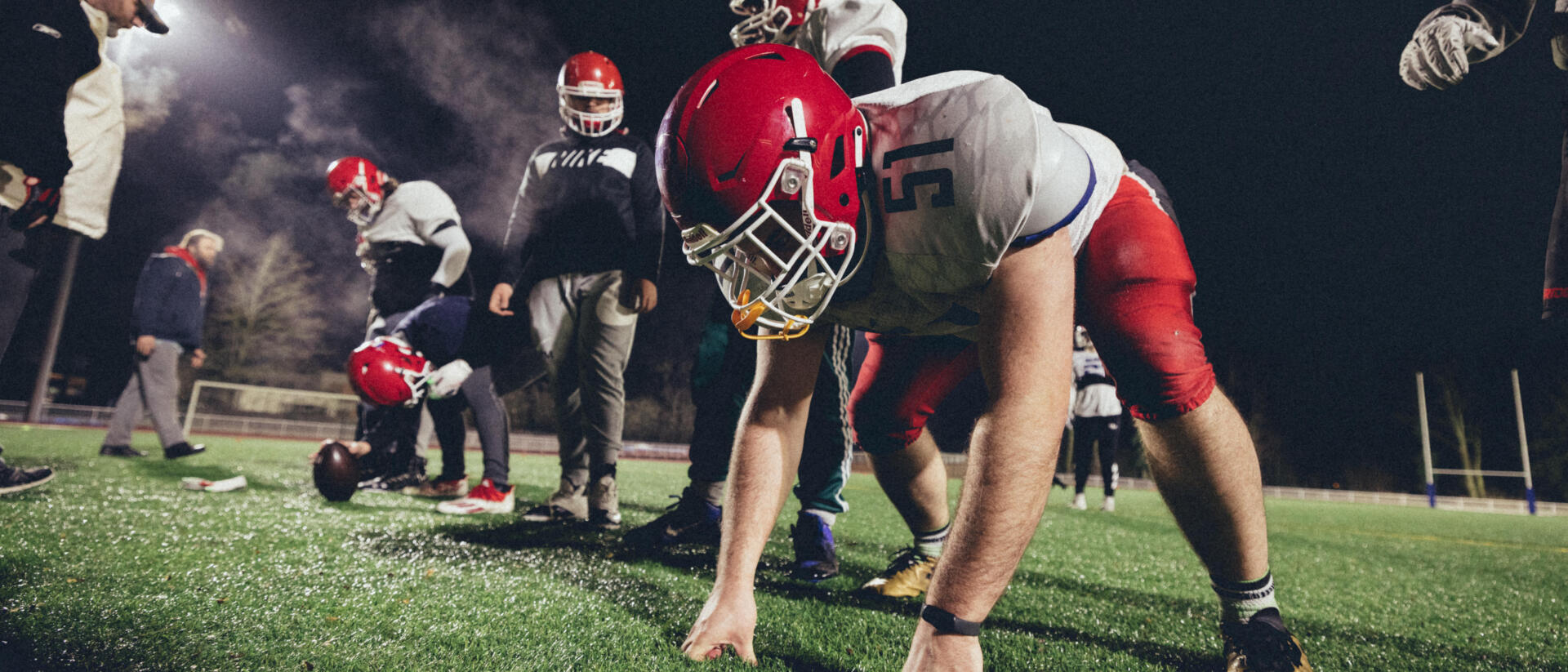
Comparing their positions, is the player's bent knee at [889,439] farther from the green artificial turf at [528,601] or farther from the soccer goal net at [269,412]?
the soccer goal net at [269,412]

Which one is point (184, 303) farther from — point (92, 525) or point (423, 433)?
point (92, 525)

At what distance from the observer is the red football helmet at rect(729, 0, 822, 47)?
254 cm

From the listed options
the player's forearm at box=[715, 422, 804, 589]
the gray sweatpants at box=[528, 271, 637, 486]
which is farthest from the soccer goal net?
the player's forearm at box=[715, 422, 804, 589]

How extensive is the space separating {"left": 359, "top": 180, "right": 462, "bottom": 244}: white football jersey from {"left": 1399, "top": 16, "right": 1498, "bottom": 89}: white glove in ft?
15.5

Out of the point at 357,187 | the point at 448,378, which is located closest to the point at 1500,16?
the point at 448,378

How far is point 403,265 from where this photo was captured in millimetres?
4301

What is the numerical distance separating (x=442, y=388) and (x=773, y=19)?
2.64m

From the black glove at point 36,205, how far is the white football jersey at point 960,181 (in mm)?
3194

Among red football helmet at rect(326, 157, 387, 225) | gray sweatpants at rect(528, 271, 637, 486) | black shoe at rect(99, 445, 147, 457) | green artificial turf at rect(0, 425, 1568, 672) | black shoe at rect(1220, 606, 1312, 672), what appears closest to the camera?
green artificial turf at rect(0, 425, 1568, 672)

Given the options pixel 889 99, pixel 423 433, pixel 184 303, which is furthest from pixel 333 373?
pixel 889 99

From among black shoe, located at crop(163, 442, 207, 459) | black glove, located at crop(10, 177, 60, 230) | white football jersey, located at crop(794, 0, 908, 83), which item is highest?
white football jersey, located at crop(794, 0, 908, 83)

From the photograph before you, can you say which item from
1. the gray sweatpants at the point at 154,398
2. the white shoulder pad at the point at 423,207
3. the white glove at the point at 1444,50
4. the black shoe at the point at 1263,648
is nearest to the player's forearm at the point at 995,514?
the black shoe at the point at 1263,648

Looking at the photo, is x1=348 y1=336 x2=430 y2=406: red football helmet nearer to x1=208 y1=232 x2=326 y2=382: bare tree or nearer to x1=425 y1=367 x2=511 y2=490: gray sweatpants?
x1=425 y1=367 x2=511 y2=490: gray sweatpants

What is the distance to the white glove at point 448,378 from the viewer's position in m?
3.54
